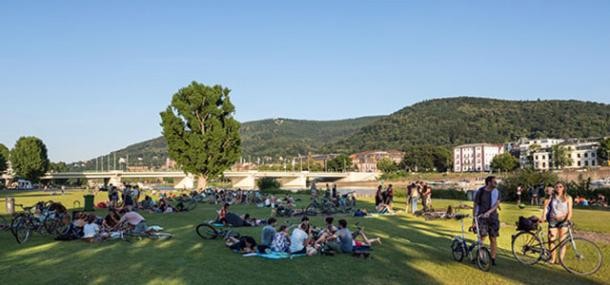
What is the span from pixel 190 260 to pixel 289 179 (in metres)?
110

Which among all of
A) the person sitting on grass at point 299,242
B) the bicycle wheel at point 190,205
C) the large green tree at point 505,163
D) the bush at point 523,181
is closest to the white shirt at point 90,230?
the person sitting on grass at point 299,242

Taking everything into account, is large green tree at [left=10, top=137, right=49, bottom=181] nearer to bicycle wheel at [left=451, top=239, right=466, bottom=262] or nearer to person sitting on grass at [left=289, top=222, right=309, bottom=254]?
person sitting on grass at [left=289, top=222, right=309, bottom=254]

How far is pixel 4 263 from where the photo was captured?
37.6ft

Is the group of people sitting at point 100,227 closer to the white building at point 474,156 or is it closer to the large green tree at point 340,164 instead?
the large green tree at point 340,164

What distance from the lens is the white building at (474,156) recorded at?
7136 inches

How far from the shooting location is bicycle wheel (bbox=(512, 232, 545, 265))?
10961mm

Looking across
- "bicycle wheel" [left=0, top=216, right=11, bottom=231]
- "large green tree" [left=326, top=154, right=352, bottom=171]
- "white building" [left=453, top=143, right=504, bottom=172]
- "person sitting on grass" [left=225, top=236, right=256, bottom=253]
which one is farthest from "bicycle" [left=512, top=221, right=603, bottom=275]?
"white building" [left=453, top=143, right=504, bottom=172]

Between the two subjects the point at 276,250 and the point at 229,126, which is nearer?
the point at 276,250

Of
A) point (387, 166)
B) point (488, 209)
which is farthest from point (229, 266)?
point (387, 166)

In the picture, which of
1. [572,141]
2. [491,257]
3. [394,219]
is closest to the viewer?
[491,257]

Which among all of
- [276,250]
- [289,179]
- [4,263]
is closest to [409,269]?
[276,250]

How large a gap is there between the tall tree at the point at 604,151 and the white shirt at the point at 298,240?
129466 mm

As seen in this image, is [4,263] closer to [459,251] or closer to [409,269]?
[409,269]

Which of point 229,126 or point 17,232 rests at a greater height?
point 229,126
